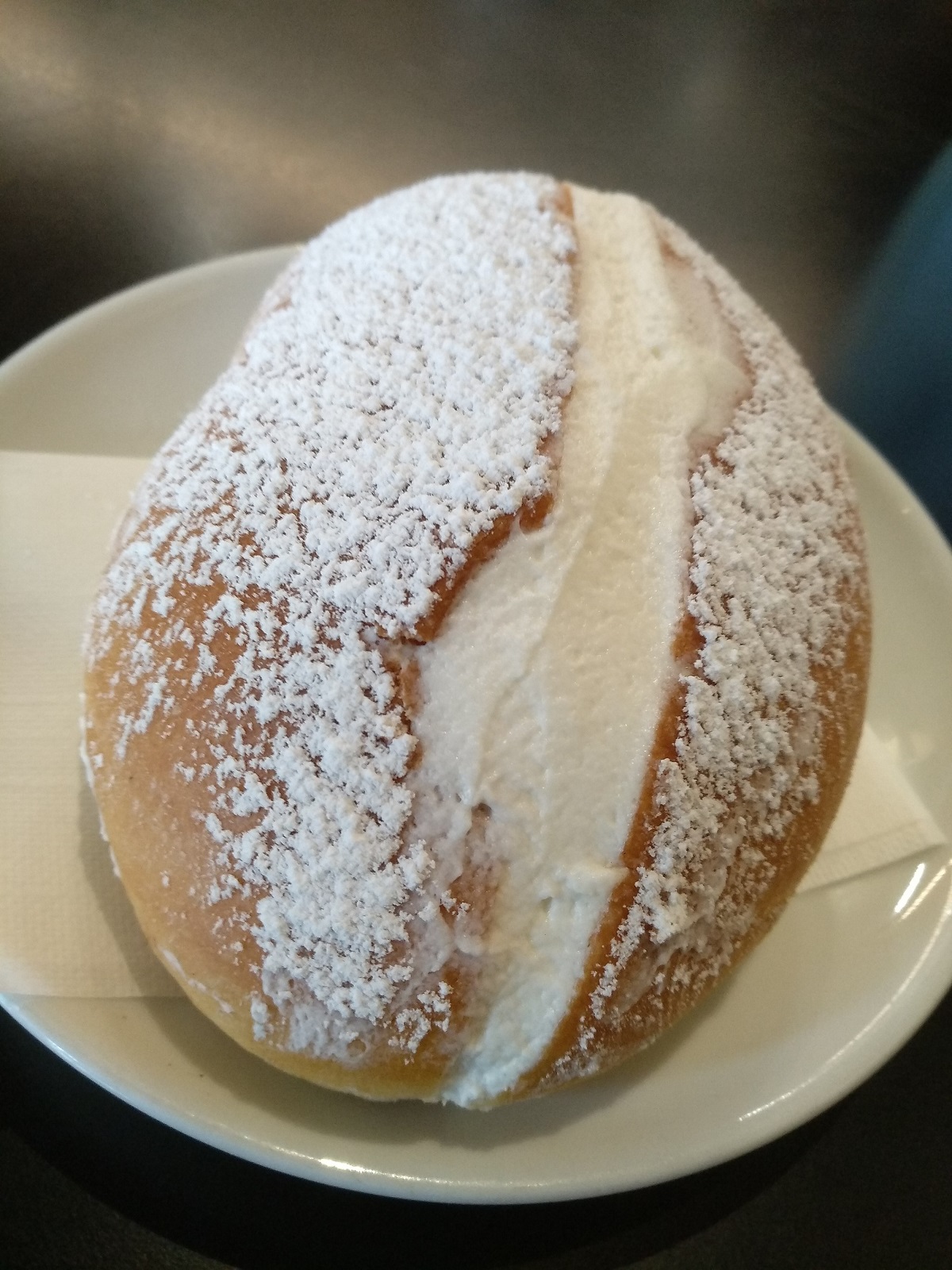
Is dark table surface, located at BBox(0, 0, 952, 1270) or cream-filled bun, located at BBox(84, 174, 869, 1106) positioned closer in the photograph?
cream-filled bun, located at BBox(84, 174, 869, 1106)

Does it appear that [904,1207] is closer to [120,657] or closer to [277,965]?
[277,965]

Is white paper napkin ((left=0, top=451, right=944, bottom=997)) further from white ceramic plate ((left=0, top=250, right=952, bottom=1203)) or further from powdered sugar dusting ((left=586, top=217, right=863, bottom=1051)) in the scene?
powdered sugar dusting ((left=586, top=217, right=863, bottom=1051))

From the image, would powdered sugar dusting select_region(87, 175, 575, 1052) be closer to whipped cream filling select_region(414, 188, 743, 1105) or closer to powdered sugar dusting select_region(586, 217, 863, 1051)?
whipped cream filling select_region(414, 188, 743, 1105)

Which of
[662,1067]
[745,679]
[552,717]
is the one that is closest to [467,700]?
[552,717]

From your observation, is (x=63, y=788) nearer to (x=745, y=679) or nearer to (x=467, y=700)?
(x=467, y=700)

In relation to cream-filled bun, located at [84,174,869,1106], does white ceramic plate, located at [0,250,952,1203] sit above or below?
below

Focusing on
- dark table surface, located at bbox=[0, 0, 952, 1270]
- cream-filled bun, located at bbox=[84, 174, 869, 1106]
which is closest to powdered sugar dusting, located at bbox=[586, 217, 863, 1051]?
cream-filled bun, located at bbox=[84, 174, 869, 1106]

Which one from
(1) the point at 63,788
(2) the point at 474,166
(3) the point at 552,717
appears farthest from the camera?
(2) the point at 474,166
